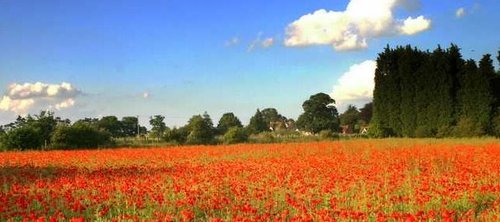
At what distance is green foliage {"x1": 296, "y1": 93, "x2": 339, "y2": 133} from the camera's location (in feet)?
291

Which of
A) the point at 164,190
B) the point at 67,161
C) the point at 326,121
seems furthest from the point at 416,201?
the point at 326,121

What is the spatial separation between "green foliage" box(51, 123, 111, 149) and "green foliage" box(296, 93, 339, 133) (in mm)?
50022

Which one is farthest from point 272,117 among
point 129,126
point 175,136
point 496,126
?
point 496,126

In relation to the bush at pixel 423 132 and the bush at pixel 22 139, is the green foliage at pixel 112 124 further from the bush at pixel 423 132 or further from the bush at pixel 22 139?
the bush at pixel 423 132

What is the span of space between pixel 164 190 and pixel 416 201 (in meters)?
5.24

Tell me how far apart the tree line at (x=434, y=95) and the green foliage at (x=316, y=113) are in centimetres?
3668

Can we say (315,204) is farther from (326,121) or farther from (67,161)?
(326,121)

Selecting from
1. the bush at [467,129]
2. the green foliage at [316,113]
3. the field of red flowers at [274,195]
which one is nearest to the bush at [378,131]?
the bush at [467,129]

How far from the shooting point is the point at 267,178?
14836mm

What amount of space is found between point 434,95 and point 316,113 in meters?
42.5

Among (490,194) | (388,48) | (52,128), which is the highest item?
(388,48)

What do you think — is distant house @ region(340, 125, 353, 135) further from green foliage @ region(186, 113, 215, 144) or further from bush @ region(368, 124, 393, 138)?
green foliage @ region(186, 113, 215, 144)

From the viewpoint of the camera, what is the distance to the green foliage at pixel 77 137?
40.1 metres

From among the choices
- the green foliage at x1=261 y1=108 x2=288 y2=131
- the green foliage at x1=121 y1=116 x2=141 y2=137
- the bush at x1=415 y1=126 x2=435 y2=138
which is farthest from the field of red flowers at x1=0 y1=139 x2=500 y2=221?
the green foliage at x1=261 y1=108 x2=288 y2=131
